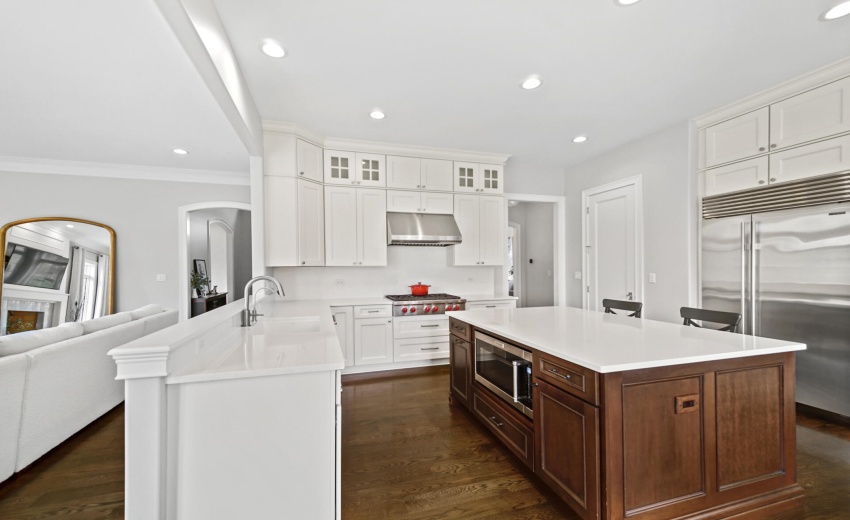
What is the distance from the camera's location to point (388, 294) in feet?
14.9

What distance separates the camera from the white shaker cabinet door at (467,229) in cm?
454

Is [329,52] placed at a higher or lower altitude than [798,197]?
higher

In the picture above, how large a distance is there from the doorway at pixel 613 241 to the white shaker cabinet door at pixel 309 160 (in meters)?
3.49

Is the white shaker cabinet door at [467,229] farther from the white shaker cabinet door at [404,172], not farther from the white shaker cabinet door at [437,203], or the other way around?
the white shaker cabinet door at [404,172]

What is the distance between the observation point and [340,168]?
4105 mm

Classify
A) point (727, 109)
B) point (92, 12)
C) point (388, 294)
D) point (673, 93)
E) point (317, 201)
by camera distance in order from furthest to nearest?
point (388, 294)
point (317, 201)
point (727, 109)
point (673, 93)
point (92, 12)

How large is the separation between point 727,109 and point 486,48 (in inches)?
98.2

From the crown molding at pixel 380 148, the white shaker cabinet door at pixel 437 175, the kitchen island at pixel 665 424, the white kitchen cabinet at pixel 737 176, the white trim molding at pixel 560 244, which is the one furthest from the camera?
the white trim molding at pixel 560 244

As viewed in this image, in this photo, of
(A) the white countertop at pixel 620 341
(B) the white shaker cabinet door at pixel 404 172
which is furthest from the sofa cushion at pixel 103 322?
(A) the white countertop at pixel 620 341

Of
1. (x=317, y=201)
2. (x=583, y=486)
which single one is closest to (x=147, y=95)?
(x=317, y=201)

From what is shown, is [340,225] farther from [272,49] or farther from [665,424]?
[665,424]

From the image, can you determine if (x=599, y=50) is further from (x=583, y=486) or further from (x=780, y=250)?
(x=583, y=486)

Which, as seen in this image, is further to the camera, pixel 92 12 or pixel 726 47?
pixel 726 47

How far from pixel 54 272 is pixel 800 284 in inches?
292
